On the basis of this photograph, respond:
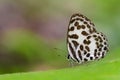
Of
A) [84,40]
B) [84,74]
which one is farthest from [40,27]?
[84,74]

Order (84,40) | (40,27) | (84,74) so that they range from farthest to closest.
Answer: (40,27) → (84,40) → (84,74)

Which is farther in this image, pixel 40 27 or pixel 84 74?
pixel 40 27

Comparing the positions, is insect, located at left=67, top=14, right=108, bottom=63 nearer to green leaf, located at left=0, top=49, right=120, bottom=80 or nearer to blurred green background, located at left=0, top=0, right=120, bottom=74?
green leaf, located at left=0, top=49, right=120, bottom=80

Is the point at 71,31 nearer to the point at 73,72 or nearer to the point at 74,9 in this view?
the point at 73,72

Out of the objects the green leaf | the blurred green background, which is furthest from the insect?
the blurred green background

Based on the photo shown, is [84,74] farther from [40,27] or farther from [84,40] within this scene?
[40,27]

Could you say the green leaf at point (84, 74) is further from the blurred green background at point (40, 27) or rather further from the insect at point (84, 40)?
the blurred green background at point (40, 27)

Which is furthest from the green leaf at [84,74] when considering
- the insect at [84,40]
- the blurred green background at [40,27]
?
the blurred green background at [40,27]
